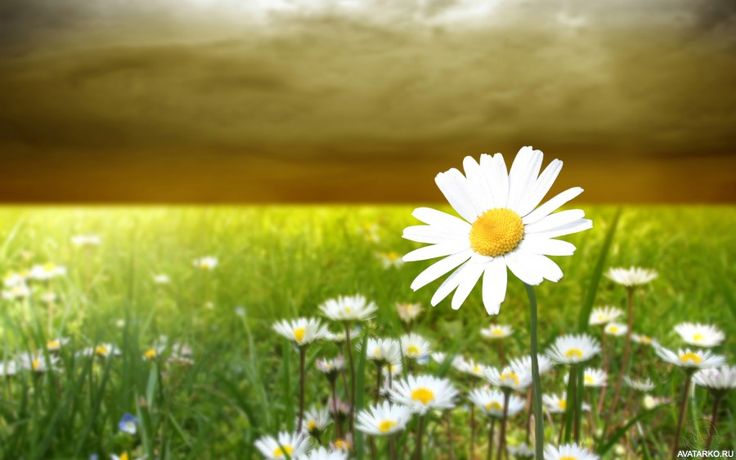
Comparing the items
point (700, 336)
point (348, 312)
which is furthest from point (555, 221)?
point (700, 336)

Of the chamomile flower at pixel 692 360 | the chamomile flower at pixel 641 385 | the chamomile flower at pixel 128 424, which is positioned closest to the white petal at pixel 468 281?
the chamomile flower at pixel 692 360

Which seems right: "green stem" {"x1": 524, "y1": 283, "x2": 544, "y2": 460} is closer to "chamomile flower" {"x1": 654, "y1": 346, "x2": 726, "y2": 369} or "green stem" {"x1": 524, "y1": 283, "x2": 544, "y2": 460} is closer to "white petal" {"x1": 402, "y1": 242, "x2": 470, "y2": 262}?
"white petal" {"x1": 402, "y1": 242, "x2": 470, "y2": 262}

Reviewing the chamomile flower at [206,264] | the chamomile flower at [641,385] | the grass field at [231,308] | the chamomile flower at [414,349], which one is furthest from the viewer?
the chamomile flower at [206,264]

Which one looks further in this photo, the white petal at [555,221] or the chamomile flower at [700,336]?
the chamomile flower at [700,336]

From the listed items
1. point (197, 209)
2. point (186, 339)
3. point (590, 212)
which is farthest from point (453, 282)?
point (197, 209)

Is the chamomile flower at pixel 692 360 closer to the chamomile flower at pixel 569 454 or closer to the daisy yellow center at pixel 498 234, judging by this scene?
the chamomile flower at pixel 569 454

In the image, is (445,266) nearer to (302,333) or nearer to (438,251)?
(438,251)

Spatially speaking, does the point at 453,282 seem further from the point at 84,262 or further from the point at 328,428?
the point at 84,262
